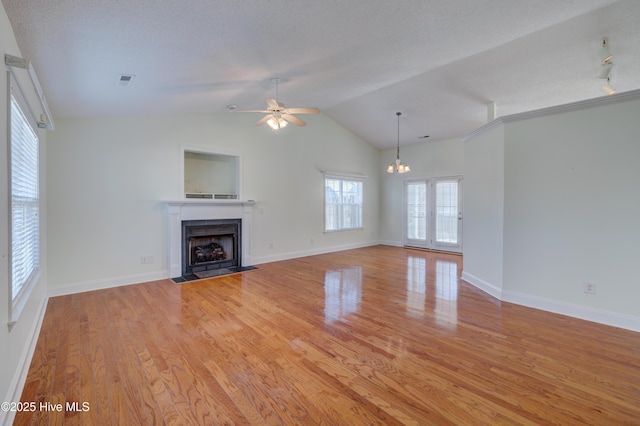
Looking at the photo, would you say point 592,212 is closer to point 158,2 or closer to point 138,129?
point 158,2

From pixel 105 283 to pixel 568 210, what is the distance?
6.24 m

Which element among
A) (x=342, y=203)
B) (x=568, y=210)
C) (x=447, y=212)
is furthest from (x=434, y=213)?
(x=568, y=210)

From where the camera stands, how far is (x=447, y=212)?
298 inches

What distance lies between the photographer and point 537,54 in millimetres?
3730

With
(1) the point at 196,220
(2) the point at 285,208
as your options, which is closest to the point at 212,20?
(1) the point at 196,220

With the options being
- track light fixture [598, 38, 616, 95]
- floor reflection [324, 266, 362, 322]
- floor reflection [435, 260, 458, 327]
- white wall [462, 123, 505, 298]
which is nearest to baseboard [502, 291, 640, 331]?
white wall [462, 123, 505, 298]

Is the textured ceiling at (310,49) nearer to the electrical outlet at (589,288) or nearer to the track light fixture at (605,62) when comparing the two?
the track light fixture at (605,62)

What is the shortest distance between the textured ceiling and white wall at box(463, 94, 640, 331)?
979mm

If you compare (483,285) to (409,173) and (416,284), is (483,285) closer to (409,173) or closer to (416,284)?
(416,284)

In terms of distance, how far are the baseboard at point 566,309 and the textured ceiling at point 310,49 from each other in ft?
10.1

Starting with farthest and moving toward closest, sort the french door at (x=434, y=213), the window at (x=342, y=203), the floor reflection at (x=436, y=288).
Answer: the window at (x=342, y=203), the french door at (x=434, y=213), the floor reflection at (x=436, y=288)

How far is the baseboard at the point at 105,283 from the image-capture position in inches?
155

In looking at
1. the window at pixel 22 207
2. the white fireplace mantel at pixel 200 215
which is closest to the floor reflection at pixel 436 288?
the white fireplace mantel at pixel 200 215

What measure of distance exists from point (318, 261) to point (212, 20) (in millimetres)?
4871
